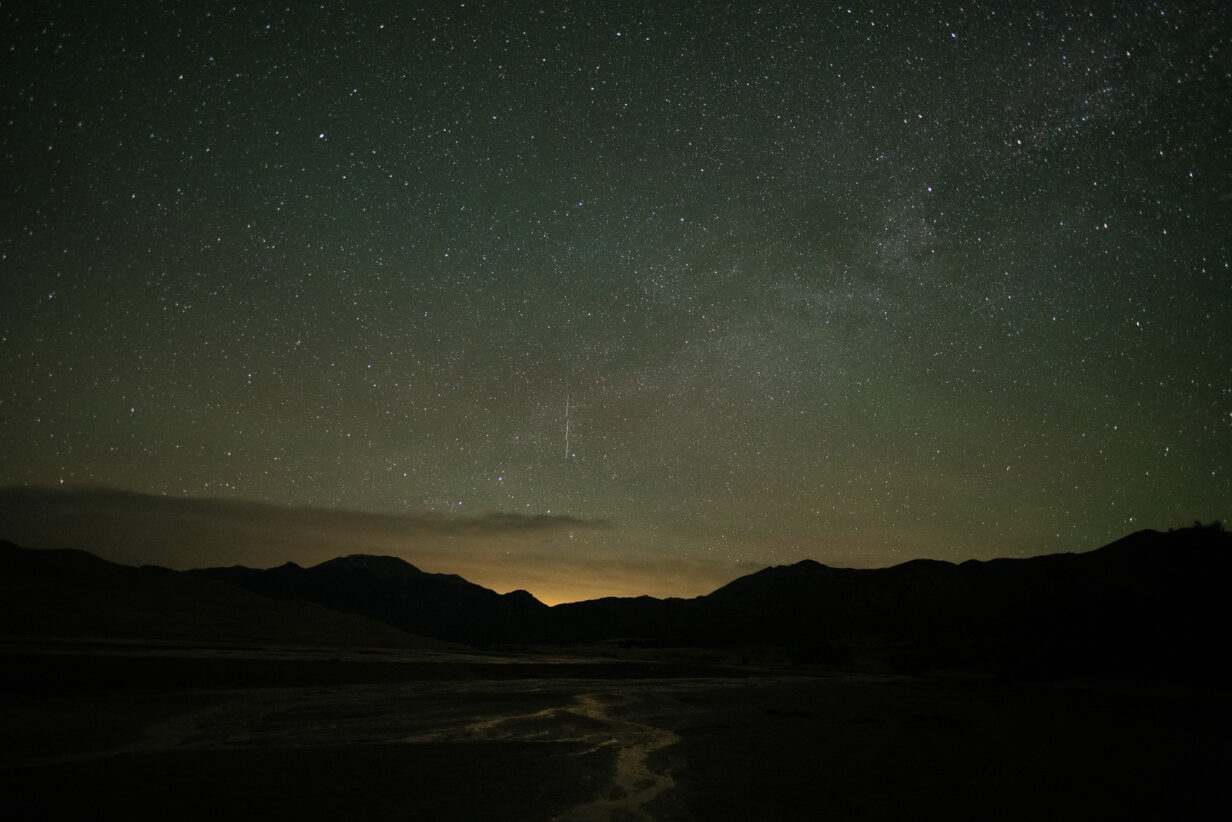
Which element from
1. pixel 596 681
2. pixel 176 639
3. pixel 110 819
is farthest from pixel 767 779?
pixel 176 639

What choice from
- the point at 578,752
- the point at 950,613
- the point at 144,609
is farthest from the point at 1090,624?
the point at 144,609

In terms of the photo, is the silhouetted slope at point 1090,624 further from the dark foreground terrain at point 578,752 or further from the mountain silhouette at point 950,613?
the dark foreground terrain at point 578,752

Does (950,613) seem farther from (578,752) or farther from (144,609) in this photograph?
(578,752)

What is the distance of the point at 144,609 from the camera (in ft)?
134

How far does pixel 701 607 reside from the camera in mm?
143250

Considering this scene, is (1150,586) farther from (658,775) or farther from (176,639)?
(176,639)

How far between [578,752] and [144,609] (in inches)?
1671

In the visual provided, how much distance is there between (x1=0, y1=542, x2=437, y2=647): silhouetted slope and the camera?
3464 centimetres

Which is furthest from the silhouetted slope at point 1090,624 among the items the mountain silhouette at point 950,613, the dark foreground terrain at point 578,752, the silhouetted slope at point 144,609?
the silhouetted slope at point 144,609

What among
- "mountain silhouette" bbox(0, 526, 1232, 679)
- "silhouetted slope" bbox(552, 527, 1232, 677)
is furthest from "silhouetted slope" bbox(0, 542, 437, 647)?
"silhouetted slope" bbox(552, 527, 1232, 677)

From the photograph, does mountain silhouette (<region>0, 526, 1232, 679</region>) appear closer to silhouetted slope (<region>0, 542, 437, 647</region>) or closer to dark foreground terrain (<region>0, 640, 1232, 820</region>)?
silhouetted slope (<region>0, 542, 437, 647</region>)

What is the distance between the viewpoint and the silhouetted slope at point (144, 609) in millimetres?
34638

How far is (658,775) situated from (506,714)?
628 centimetres

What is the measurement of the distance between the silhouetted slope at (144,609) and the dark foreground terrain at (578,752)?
19788 millimetres
